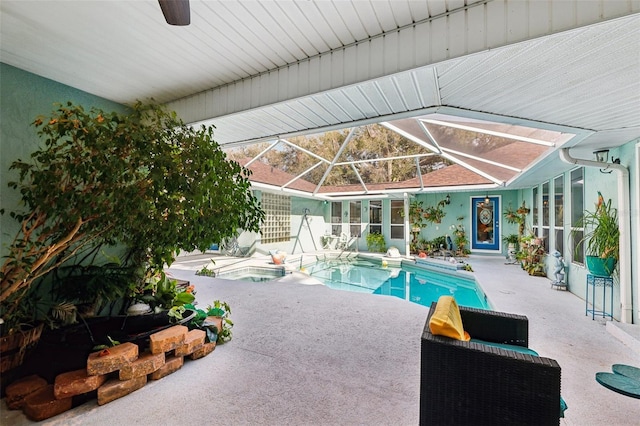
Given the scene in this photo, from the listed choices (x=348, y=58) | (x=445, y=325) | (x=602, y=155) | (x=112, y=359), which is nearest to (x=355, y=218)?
(x=602, y=155)

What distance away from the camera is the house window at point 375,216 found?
48.5 ft

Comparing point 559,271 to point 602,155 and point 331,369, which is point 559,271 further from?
point 331,369

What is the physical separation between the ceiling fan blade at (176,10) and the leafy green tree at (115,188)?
2.83 ft

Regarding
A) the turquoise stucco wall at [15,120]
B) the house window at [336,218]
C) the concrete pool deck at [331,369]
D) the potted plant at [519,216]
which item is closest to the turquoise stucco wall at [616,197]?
the concrete pool deck at [331,369]

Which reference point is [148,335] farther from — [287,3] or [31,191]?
[287,3]

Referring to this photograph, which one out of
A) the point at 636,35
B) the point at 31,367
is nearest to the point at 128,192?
the point at 31,367

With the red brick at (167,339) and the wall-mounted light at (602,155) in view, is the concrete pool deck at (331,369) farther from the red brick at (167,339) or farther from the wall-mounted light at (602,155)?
the wall-mounted light at (602,155)

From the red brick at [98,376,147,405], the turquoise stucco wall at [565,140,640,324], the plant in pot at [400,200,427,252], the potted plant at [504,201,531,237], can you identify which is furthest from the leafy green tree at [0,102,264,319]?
the plant in pot at [400,200,427,252]

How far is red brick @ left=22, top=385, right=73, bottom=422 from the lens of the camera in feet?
7.42

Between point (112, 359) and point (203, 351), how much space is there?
95 centimetres

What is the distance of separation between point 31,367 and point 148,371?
40.6 inches

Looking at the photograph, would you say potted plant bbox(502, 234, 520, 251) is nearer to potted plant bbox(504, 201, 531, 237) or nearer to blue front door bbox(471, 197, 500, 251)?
potted plant bbox(504, 201, 531, 237)

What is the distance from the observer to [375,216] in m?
14.9

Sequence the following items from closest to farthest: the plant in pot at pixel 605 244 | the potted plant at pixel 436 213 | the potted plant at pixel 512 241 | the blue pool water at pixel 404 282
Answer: the plant in pot at pixel 605 244 < the blue pool water at pixel 404 282 < the potted plant at pixel 512 241 < the potted plant at pixel 436 213
